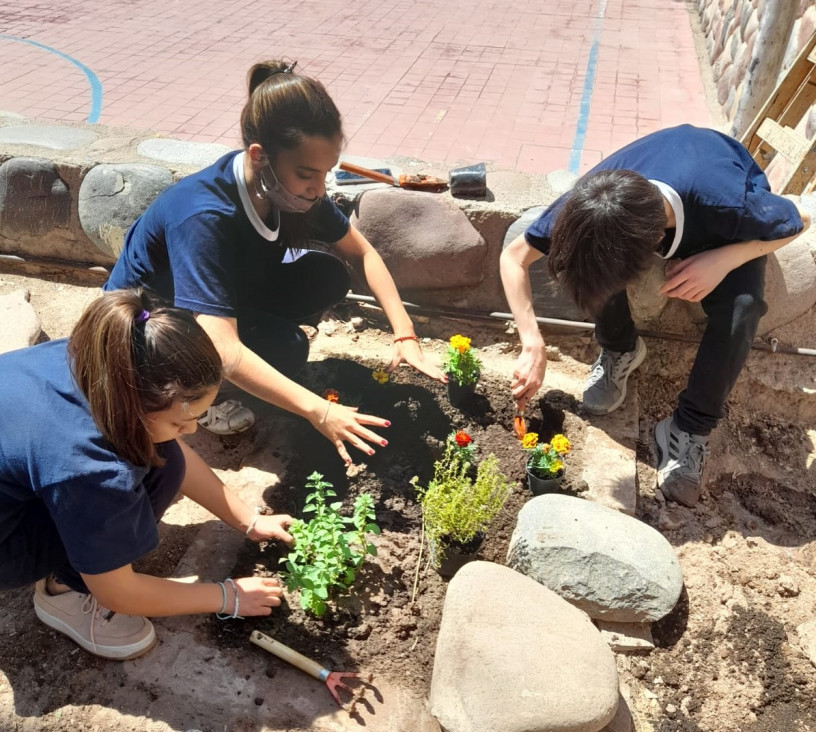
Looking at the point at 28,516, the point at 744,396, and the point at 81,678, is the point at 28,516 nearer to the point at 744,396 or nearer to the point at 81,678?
the point at 81,678

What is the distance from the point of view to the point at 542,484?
8.50 feet

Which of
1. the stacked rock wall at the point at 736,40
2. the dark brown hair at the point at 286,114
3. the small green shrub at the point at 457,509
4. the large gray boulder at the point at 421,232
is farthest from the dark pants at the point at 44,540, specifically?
the stacked rock wall at the point at 736,40

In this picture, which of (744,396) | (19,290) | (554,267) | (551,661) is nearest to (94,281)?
(19,290)

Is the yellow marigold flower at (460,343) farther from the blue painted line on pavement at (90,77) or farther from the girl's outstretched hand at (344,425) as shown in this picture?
the blue painted line on pavement at (90,77)

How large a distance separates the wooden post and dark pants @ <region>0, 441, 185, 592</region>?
3938 millimetres

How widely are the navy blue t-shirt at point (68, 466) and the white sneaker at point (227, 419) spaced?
1.15 m

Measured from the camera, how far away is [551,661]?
1.89 metres

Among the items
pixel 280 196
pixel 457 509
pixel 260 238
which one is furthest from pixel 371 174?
pixel 457 509

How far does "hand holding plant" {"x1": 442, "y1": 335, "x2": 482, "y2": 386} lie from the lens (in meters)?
2.88

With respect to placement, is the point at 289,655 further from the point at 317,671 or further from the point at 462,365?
the point at 462,365

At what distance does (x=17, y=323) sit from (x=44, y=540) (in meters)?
1.82

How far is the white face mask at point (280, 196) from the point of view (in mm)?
2297

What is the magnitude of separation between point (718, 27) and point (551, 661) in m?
6.60

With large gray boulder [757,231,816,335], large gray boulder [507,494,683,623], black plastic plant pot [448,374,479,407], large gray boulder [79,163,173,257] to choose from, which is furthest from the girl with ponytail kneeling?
large gray boulder [757,231,816,335]
